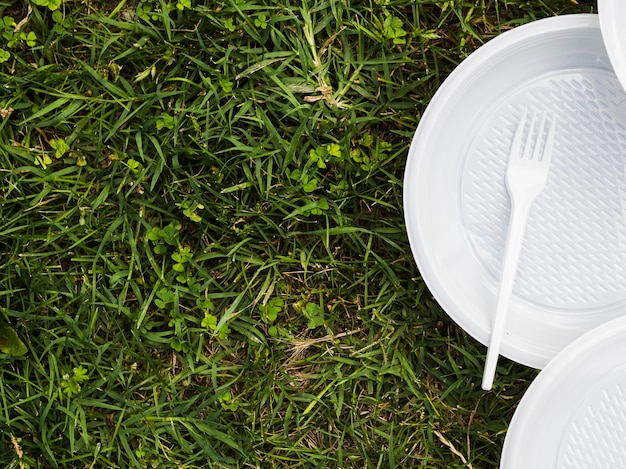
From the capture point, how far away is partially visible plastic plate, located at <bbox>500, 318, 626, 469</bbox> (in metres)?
0.96

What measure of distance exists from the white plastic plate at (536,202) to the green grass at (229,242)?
9 centimetres

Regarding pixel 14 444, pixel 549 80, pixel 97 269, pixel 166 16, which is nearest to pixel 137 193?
pixel 97 269

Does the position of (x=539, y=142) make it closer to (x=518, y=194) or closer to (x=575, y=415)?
(x=518, y=194)

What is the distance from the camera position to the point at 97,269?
1.11 meters

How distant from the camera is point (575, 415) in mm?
994

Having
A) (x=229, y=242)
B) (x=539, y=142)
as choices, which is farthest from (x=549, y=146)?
(x=229, y=242)

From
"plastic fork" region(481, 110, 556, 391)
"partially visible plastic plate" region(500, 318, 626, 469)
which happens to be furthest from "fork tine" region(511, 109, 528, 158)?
"partially visible plastic plate" region(500, 318, 626, 469)

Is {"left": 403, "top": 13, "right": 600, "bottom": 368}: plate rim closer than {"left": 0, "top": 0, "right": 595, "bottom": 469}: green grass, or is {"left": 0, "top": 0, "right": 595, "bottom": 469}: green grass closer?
{"left": 403, "top": 13, "right": 600, "bottom": 368}: plate rim

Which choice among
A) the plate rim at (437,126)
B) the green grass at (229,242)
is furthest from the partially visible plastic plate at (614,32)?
the green grass at (229,242)

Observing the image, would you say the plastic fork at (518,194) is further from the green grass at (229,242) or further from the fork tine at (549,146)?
the green grass at (229,242)

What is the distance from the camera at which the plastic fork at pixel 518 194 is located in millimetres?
978

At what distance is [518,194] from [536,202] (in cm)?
4

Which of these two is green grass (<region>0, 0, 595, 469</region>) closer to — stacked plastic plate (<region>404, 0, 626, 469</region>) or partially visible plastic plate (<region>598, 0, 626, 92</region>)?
stacked plastic plate (<region>404, 0, 626, 469</region>)

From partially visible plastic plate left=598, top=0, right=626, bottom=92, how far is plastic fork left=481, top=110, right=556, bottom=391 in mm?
141
